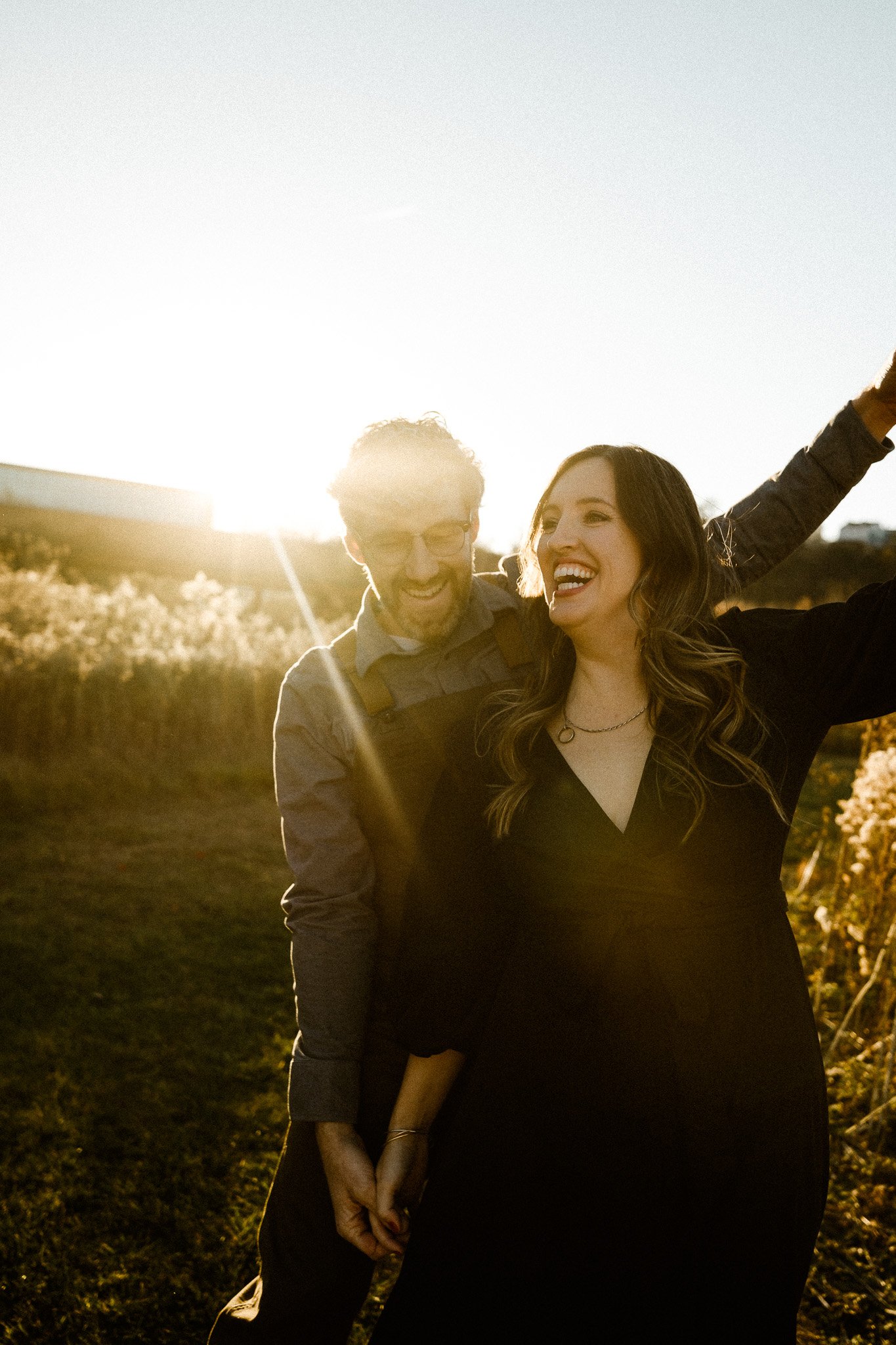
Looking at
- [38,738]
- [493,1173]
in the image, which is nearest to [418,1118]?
[493,1173]

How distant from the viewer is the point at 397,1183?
197 centimetres

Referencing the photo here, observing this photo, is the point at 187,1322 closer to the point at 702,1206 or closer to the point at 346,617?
the point at 702,1206

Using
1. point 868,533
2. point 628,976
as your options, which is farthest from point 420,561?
point 868,533

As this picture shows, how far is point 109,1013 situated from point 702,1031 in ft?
12.9

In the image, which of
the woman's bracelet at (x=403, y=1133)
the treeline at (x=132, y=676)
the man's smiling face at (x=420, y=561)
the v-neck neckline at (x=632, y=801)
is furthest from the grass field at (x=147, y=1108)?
the man's smiling face at (x=420, y=561)

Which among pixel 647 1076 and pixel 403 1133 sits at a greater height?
pixel 647 1076

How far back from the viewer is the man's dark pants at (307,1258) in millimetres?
2088

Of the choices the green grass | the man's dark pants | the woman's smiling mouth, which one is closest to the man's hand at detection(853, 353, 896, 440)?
the woman's smiling mouth

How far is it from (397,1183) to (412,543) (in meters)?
1.55

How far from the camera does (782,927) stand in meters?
1.78

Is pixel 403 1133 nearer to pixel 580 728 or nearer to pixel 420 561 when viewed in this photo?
pixel 580 728

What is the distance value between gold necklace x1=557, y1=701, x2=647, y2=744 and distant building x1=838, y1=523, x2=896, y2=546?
30.8 meters

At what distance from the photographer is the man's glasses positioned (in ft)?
7.66

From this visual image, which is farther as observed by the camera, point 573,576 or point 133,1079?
point 133,1079
